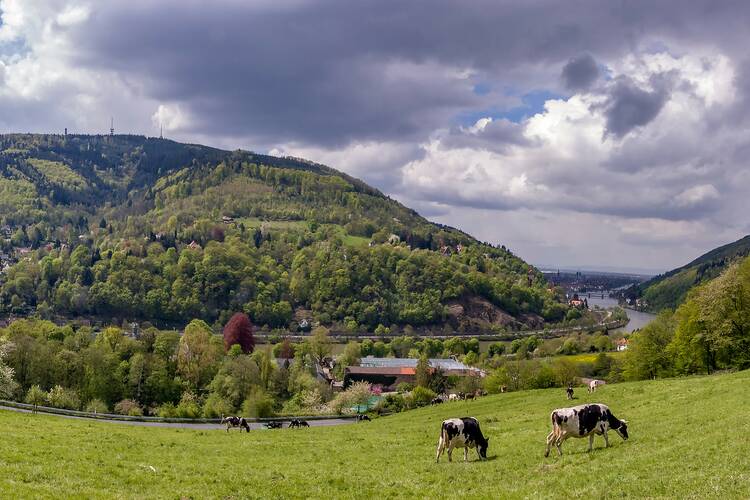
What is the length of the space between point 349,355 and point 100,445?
349 ft

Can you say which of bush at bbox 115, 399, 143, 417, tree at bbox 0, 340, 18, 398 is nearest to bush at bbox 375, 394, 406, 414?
bush at bbox 115, 399, 143, 417

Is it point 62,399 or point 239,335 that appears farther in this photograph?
point 239,335

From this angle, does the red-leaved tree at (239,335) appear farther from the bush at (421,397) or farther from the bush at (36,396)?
the bush at (421,397)

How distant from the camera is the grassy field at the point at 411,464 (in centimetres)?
1664

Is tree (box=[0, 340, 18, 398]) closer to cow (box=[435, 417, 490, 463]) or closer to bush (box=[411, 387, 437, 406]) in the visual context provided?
bush (box=[411, 387, 437, 406])

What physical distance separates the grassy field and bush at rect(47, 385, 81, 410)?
132 feet

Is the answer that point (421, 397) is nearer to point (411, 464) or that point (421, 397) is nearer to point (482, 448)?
point (411, 464)

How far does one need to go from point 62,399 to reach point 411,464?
209 ft

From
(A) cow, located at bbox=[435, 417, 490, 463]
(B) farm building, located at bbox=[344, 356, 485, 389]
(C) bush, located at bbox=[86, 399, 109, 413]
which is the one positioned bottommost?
(B) farm building, located at bbox=[344, 356, 485, 389]

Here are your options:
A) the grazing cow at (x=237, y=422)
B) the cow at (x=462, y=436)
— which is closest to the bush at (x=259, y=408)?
the grazing cow at (x=237, y=422)

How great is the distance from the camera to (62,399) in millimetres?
71312

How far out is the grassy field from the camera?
54.6ft


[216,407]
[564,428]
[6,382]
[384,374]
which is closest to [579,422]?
[564,428]

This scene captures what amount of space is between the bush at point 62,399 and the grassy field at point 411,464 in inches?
1586
